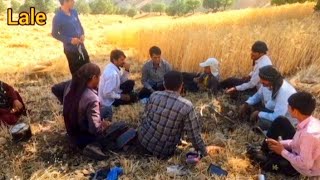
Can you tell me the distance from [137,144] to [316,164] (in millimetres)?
1906

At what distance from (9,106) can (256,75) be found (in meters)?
3.50

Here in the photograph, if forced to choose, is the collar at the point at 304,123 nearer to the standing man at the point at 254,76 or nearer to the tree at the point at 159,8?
the standing man at the point at 254,76

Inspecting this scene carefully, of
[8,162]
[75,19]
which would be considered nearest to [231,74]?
[75,19]

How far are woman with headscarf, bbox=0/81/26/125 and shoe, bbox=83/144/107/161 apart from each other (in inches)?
60.3

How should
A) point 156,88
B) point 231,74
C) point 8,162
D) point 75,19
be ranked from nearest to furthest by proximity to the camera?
point 8,162 < point 75,19 < point 156,88 < point 231,74

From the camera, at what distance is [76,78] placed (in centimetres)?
398

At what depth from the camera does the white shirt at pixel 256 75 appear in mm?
5344

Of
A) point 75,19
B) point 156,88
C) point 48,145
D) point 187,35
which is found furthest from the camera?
→ point 187,35

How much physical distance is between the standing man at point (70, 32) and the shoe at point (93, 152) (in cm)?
193

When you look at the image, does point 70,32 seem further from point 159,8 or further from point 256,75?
point 159,8

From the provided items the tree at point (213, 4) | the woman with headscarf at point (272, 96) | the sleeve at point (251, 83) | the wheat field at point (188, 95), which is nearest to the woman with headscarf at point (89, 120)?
the wheat field at point (188, 95)

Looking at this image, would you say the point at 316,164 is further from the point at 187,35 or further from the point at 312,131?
the point at 187,35

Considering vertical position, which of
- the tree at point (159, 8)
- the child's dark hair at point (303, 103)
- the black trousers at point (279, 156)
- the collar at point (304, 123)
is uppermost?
the tree at point (159, 8)

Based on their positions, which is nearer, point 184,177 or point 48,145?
point 184,177
